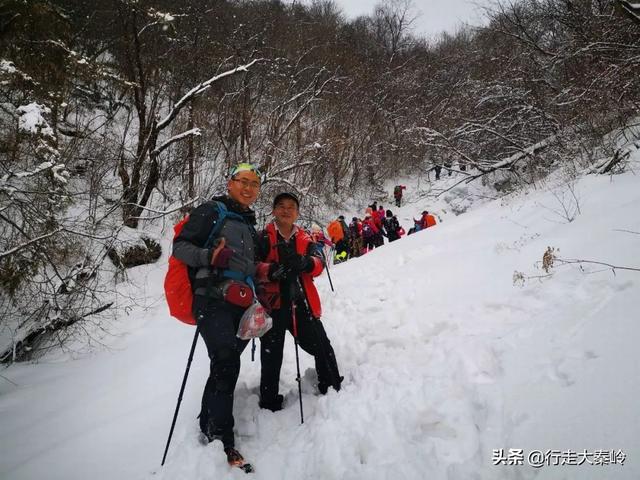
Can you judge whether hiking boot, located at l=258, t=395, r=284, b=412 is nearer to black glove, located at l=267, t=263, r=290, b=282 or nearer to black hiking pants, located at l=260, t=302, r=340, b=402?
black hiking pants, located at l=260, t=302, r=340, b=402

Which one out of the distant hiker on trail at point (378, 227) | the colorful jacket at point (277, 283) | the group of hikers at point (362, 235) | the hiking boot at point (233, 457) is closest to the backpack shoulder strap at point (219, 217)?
the colorful jacket at point (277, 283)

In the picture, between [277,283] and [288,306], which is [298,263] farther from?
[288,306]

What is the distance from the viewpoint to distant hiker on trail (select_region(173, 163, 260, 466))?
246cm

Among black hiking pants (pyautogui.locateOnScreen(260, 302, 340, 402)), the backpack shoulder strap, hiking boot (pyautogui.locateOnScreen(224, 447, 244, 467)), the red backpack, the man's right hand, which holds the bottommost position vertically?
hiking boot (pyautogui.locateOnScreen(224, 447, 244, 467))

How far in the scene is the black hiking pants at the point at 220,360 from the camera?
2459mm

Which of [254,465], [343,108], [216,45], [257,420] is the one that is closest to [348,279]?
[257,420]

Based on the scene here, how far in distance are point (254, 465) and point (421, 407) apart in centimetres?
133

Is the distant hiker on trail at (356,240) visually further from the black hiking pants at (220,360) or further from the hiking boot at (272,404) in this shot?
the black hiking pants at (220,360)

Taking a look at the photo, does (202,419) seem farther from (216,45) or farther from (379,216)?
(216,45)

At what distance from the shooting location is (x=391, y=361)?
3293mm

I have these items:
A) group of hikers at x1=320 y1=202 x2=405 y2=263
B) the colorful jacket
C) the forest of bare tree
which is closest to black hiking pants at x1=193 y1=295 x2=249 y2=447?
the colorful jacket

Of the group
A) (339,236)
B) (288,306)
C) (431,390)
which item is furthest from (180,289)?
(339,236)

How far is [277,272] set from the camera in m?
2.78

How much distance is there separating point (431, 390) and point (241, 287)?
1.74m
